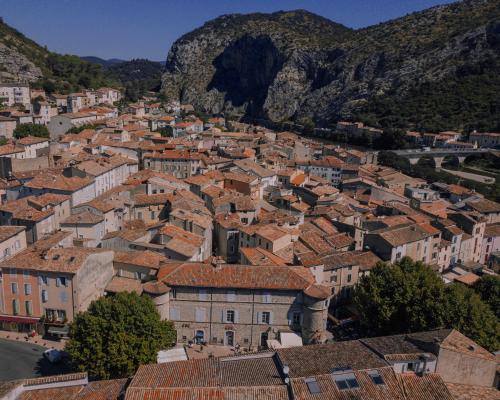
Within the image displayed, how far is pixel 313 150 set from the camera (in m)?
118

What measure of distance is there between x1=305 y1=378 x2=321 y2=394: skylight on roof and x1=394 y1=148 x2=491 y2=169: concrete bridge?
105344 millimetres

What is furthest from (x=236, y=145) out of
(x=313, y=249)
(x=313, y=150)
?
(x=313, y=249)

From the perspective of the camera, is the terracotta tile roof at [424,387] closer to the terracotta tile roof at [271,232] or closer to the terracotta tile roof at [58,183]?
the terracotta tile roof at [271,232]

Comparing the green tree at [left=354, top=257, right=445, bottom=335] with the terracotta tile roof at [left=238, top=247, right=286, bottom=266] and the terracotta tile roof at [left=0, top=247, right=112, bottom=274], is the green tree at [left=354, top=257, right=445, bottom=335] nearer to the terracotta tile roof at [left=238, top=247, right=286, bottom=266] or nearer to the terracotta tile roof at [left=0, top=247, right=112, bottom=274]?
the terracotta tile roof at [left=238, top=247, right=286, bottom=266]

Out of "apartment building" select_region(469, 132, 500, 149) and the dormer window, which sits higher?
"apartment building" select_region(469, 132, 500, 149)

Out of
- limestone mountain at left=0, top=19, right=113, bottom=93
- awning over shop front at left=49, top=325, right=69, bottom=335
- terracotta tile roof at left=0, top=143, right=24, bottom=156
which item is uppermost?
limestone mountain at left=0, top=19, right=113, bottom=93

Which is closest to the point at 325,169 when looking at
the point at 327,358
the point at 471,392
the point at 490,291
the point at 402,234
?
the point at 402,234

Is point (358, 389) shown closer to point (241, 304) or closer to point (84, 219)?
point (241, 304)

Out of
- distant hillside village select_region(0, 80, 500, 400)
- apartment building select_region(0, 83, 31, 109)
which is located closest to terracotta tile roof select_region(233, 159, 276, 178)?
distant hillside village select_region(0, 80, 500, 400)

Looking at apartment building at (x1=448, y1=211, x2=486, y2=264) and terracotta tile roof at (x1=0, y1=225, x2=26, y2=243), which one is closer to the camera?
terracotta tile roof at (x1=0, y1=225, x2=26, y2=243)

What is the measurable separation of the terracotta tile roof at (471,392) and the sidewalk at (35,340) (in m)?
28.9

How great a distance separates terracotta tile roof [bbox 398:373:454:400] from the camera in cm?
2536

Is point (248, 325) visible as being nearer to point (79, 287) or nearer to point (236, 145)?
point (79, 287)

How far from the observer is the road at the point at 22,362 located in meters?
34.1
